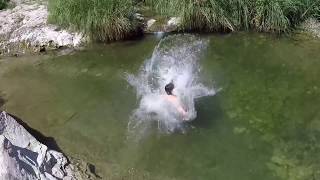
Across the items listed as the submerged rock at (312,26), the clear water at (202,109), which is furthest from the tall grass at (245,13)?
the clear water at (202,109)

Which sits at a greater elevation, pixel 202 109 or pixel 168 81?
pixel 168 81

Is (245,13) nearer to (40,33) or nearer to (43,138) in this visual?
(40,33)

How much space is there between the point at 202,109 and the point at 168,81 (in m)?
1.46

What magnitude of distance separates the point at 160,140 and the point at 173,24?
13.9ft

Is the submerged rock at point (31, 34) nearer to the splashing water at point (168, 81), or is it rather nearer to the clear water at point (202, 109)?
the clear water at point (202, 109)

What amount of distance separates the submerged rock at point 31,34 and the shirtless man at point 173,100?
3295mm

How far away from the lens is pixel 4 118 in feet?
30.5

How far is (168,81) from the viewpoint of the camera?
446 inches

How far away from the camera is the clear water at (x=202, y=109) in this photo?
28.9 feet

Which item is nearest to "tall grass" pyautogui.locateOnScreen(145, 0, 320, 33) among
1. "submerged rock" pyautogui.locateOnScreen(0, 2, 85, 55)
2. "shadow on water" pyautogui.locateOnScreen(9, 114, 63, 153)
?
"submerged rock" pyautogui.locateOnScreen(0, 2, 85, 55)

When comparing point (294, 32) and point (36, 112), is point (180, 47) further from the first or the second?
point (36, 112)

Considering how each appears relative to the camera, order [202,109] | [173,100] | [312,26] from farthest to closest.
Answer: [312,26]
[173,100]
[202,109]

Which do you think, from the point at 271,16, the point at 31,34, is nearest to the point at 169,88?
the point at 271,16

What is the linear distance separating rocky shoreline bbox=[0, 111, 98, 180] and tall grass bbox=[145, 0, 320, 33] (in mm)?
5000
